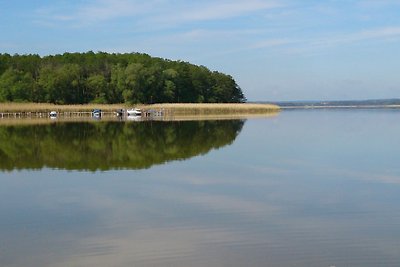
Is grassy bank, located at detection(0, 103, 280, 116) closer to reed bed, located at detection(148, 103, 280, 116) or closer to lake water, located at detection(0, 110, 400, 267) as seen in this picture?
reed bed, located at detection(148, 103, 280, 116)

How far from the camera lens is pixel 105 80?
83875mm

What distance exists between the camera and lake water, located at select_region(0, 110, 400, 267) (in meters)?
7.38

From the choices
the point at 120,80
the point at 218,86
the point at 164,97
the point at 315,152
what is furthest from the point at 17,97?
the point at 315,152

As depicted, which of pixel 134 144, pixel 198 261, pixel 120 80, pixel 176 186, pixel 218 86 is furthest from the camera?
pixel 218 86

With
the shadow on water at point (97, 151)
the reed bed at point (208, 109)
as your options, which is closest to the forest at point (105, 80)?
the reed bed at point (208, 109)

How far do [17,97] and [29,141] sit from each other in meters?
52.3

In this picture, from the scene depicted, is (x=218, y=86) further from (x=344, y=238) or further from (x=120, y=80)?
(x=344, y=238)

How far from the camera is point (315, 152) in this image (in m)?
20.6

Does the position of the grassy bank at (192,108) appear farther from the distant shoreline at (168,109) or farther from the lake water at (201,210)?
the lake water at (201,210)

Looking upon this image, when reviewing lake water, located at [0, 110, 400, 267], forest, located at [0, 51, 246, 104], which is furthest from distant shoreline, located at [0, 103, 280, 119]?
lake water, located at [0, 110, 400, 267]

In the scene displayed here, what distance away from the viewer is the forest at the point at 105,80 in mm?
78750

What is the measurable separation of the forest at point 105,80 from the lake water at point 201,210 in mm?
61340

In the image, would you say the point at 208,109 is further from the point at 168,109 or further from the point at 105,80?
the point at 105,80

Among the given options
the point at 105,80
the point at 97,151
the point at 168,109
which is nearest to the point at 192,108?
the point at 168,109
